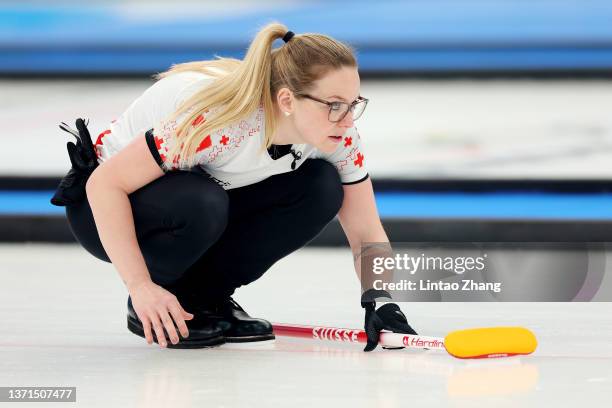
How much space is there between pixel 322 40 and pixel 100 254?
1.92ft

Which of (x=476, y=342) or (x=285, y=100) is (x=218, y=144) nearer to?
(x=285, y=100)

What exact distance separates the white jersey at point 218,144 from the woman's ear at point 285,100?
4 cm

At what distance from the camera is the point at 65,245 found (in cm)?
384

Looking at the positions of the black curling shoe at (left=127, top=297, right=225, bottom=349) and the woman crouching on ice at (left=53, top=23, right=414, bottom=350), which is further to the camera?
the black curling shoe at (left=127, top=297, right=225, bottom=349)

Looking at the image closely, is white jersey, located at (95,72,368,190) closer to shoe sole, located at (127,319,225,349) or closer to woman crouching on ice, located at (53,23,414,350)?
woman crouching on ice, located at (53,23,414,350)

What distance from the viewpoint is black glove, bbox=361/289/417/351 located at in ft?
A: 5.57

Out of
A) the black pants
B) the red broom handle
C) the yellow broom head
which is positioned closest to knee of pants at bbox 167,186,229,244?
the black pants

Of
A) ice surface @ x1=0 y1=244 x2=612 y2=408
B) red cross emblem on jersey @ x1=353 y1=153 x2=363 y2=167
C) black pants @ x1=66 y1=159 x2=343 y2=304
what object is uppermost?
red cross emblem on jersey @ x1=353 y1=153 x2=363 y2=167

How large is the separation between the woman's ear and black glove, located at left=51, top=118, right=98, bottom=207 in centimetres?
37

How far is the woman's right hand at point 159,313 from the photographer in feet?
5.15

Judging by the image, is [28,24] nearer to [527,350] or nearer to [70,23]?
[70,23]

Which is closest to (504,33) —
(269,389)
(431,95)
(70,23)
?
(431,95)

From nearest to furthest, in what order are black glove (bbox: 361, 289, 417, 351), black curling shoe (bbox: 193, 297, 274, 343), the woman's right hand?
the woman's right hand, black glove (bbox: 361, 289, 417, 351), black curling shoe (bbox: 193, 297, 274, 343)

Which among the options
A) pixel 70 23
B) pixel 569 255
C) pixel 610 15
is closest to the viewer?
pixel 569 255
